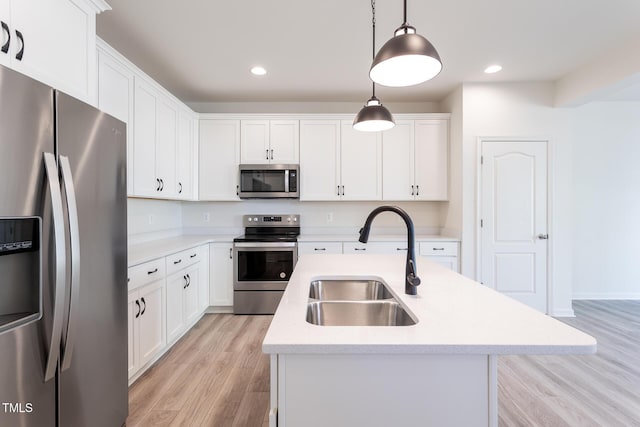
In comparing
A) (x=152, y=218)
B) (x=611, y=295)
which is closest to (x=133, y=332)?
(x=152, y=218)

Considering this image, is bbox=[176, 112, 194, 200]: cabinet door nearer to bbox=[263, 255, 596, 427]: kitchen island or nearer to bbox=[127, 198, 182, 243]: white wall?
bbox=[127, 198, 182, 243]: white wall

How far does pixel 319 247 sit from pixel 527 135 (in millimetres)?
2648

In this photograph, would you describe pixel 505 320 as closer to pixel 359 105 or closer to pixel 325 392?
pixel 325 392

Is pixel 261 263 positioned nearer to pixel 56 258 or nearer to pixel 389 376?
pixel 56 258

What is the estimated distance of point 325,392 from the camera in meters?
0.84

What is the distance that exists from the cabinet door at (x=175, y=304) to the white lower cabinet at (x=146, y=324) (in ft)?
0.33

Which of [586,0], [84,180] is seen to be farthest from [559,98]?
[84,180]

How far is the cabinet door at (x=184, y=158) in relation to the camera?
10.5 feet

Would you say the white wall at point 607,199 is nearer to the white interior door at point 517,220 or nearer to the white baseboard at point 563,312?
the white baseboard at point 563,312

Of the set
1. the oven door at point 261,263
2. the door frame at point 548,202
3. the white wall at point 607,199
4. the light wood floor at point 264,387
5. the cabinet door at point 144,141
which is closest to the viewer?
the light wood floor at point 264,387

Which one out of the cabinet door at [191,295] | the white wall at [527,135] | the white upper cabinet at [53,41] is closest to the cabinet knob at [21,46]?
the white upper cabinet at [53,41]

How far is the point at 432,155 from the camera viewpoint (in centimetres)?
366

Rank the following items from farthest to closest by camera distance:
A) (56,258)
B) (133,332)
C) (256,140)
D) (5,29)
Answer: (256,140) → (133,332) → (5,29) → (56,258)

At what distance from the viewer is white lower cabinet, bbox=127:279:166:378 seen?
6.65 ft
